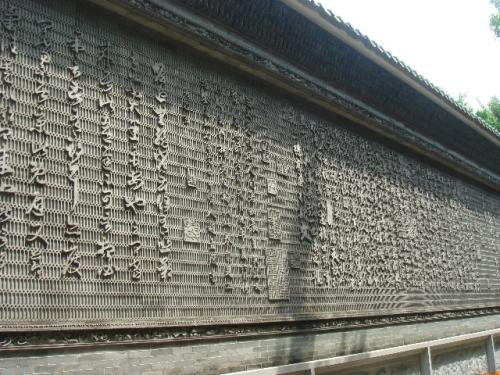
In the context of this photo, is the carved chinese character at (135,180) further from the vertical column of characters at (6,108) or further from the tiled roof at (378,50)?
the tiled roof at (378,50)

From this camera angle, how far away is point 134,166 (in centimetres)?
359

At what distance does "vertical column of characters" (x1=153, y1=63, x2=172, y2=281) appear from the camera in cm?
361

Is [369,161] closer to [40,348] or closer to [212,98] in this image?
[212,98]

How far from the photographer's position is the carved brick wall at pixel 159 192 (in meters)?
3.05

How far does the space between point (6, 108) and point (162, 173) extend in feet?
3.54

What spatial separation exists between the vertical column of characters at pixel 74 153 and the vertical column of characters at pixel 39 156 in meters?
0.14

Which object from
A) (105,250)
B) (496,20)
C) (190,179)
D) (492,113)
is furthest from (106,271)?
(492,113)

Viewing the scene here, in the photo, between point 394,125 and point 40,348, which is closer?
point 40,348

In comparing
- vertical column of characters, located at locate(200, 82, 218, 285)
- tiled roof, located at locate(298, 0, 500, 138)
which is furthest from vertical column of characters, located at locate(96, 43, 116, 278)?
tiled roof, located at locate(298, 0, 500, 138)

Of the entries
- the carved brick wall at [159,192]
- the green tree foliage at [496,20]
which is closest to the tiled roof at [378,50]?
the carved brick wall at [159,192]

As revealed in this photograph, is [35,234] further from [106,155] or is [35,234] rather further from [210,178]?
[210,178]

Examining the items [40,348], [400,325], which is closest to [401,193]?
[400,325]

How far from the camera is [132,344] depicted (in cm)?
328

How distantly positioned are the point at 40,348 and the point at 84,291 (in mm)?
383
